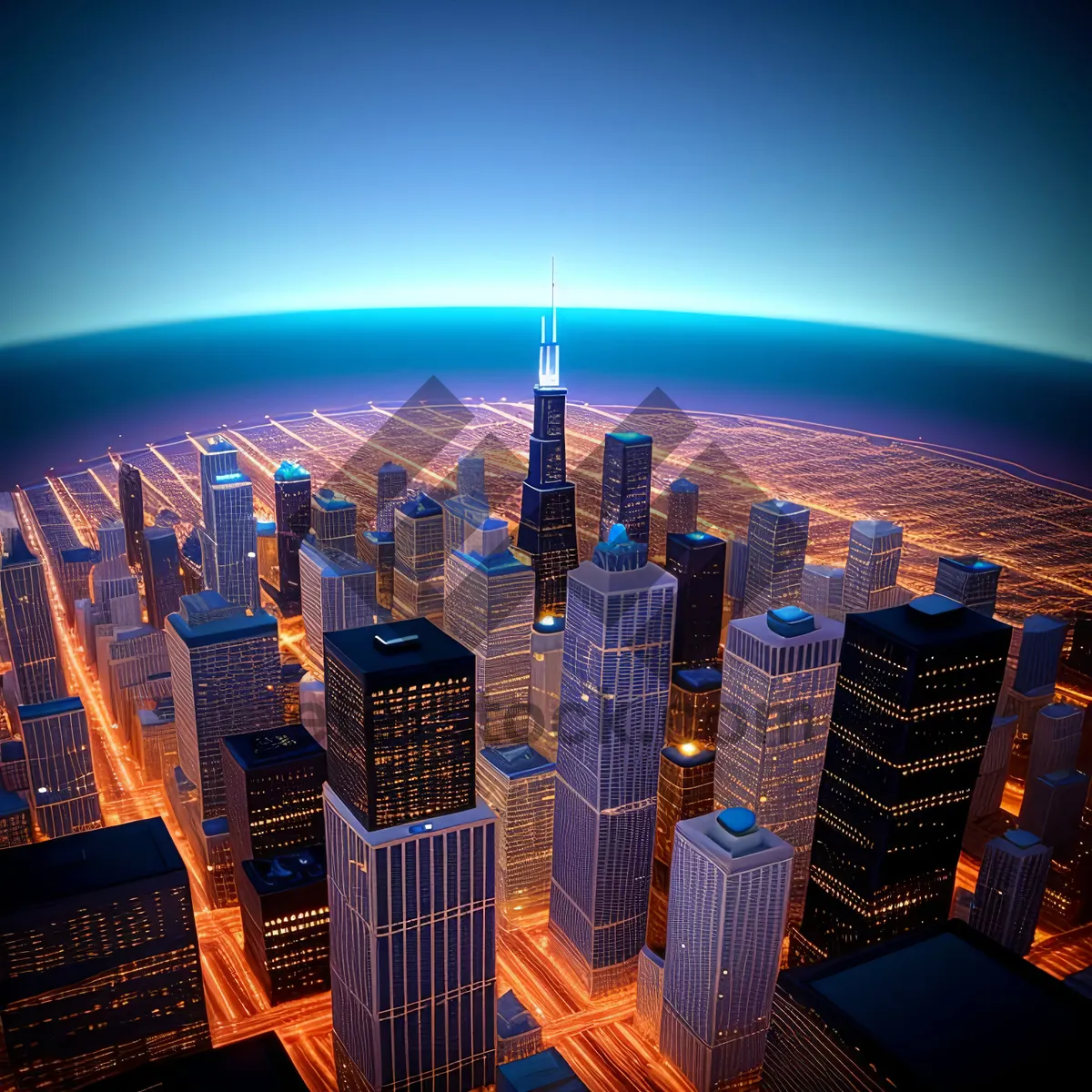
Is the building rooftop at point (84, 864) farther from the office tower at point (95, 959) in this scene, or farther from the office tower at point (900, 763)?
the office tower at point (900, 763)

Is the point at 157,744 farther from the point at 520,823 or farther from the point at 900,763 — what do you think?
the point at 900,763

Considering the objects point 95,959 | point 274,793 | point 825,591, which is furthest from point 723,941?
point 825,591

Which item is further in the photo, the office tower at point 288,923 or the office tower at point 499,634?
the office tower at point 499,634

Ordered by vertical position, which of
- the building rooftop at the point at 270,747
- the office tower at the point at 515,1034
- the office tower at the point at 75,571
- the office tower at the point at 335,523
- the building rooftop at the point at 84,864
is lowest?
the office tower at the point at 515,1034

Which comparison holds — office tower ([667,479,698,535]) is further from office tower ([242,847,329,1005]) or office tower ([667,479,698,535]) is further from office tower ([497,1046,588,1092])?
office tower ([497,1046,588,1092])

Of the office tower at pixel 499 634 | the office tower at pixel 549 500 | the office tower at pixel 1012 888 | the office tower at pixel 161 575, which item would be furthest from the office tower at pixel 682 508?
the office tower at pixel 161 575

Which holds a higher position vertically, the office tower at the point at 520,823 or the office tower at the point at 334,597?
the office tower at the point at 334,597
